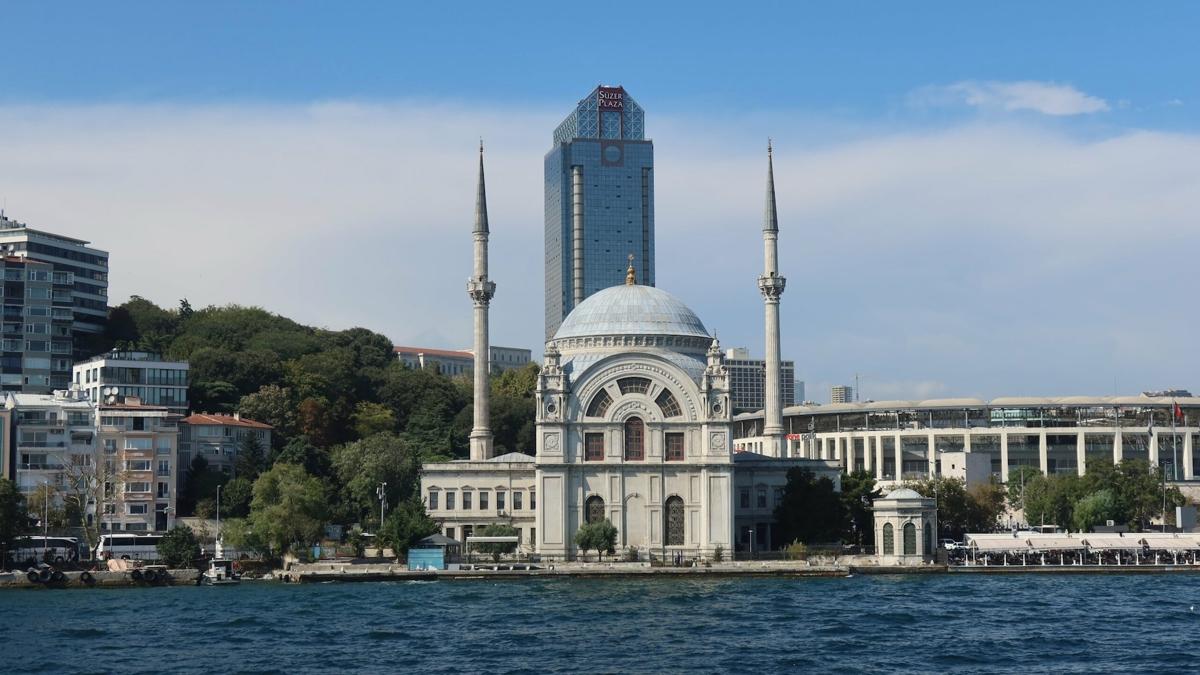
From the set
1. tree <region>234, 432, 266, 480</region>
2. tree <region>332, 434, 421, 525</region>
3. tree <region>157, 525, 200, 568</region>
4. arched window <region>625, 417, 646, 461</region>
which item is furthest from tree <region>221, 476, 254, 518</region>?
arched window <region>625, 417, 646, 461</region>

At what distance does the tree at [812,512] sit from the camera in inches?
3204

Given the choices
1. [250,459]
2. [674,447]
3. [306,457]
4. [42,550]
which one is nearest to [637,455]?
[674,447]

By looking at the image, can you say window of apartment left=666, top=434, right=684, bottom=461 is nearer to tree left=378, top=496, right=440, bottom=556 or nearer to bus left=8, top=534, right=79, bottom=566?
tree left=378, top=496, right=440, bottom=556

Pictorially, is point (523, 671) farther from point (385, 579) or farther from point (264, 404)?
point (264, 404)

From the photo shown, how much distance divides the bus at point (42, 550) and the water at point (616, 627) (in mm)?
6233

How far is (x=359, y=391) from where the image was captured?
112 m

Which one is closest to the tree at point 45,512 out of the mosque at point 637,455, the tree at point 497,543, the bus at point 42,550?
the bus at point 42,550

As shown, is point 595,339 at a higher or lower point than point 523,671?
higher

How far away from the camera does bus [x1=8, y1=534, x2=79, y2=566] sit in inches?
2974

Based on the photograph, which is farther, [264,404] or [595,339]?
[264,404]

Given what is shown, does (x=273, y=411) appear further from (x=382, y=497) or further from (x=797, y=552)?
(x=797, y=552)

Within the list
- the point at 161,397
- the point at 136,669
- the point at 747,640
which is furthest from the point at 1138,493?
the point at 136,669

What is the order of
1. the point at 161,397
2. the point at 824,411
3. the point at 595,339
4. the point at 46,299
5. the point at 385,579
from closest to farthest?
the point at 385,579 → the point at 595,339 → the point at 161,397 → the point at 46,299 → the point at 824,411

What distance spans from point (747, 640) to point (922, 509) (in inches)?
1172
